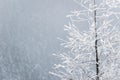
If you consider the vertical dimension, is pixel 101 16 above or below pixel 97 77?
above

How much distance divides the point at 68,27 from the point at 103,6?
1.00m

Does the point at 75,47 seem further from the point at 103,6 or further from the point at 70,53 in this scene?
the point at 103,6

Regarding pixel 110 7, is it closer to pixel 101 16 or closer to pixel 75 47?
pixel 101 16

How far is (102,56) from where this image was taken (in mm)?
10383

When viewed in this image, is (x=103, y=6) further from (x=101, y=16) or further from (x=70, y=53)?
(x=70, y=53)

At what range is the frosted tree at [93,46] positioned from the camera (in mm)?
10102

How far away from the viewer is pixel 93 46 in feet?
33.9

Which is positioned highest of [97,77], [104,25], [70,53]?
[104,25]

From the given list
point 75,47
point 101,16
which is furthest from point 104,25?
point 75,47

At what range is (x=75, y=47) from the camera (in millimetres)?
10195

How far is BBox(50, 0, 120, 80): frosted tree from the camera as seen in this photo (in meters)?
10.1

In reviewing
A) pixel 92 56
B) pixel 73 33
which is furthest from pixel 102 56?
pixel 73 33

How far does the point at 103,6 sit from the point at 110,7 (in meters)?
0.19

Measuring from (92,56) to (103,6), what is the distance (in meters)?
1.24
